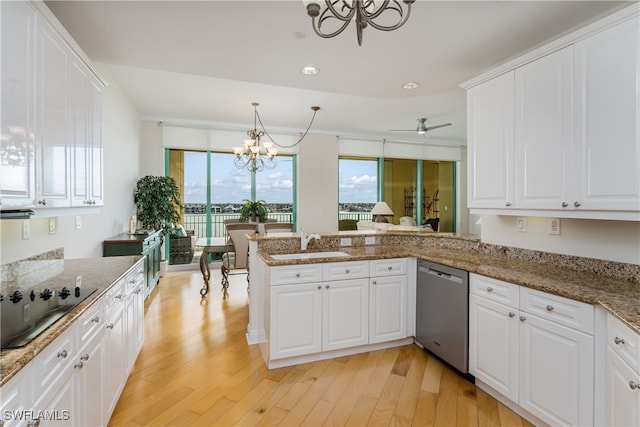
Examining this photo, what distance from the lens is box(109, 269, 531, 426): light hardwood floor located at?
6.66 ft

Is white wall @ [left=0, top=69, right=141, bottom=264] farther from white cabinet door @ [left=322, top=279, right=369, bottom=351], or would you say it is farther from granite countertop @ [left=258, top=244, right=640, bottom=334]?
white cabinet door @ [left=322, top=279, right=369, bottom=351]

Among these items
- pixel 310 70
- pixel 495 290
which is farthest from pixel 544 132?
pixel 310 70

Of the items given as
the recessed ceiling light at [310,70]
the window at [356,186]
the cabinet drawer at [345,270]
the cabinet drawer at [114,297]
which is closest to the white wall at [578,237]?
the cabinet drawer at [345,270]

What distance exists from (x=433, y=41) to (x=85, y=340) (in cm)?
282

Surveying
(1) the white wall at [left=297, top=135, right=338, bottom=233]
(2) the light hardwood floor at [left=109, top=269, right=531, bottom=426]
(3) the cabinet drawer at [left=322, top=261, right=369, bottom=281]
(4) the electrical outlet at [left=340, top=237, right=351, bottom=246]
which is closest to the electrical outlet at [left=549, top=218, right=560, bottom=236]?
(2) the light hardwood floor at [left=109, top=269, right=531, bottom=426]

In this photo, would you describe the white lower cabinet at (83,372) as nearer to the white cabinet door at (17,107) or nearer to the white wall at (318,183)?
the white cabinet door at (17,107)

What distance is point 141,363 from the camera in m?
2.67

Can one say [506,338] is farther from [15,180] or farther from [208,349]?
[15,180]

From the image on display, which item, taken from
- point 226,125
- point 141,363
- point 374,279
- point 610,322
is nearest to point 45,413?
point 141,363

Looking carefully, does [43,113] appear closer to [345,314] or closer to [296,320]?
[296,320]

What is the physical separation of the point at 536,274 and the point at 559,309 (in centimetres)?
39

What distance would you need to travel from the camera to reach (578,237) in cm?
223

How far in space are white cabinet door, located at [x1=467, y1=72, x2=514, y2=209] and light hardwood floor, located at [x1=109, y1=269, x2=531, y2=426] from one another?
4.76 ft

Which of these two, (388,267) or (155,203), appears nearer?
(388,267)
